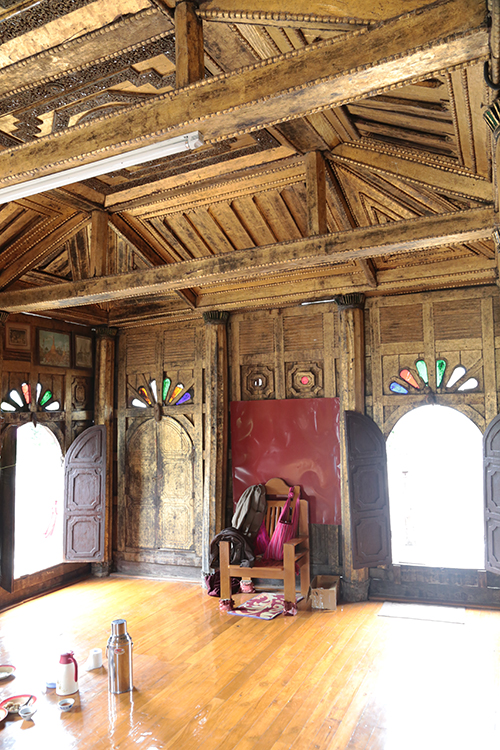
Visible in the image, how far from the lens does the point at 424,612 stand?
5918 mm

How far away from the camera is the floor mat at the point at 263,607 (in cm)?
602

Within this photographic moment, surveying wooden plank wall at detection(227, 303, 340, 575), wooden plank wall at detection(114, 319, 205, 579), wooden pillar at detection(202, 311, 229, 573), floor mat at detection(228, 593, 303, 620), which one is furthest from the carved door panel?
floor mat at detection(228, 593, 303, 620)

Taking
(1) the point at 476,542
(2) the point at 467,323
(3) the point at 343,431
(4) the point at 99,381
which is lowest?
(1) the point at 476,542

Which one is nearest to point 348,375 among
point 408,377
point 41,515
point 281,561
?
point 408,377

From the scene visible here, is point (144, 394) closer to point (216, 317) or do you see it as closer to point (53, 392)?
point (53, 392)

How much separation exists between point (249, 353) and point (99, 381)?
92.5 inches

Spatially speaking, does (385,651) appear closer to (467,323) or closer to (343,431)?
(343,431)

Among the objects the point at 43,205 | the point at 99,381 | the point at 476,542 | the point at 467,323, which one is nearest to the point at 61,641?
the point at 99,381

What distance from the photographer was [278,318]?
23.9 ft

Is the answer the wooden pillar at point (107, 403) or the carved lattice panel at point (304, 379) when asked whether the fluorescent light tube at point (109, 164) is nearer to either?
the carved lattice panel at point (304, 379)

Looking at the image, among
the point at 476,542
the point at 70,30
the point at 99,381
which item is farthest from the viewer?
the point at 476,542

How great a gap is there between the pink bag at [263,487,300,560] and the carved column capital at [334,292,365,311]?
2.50 meters

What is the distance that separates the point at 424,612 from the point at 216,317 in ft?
14.5

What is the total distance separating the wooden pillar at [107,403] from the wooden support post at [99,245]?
2214mm
